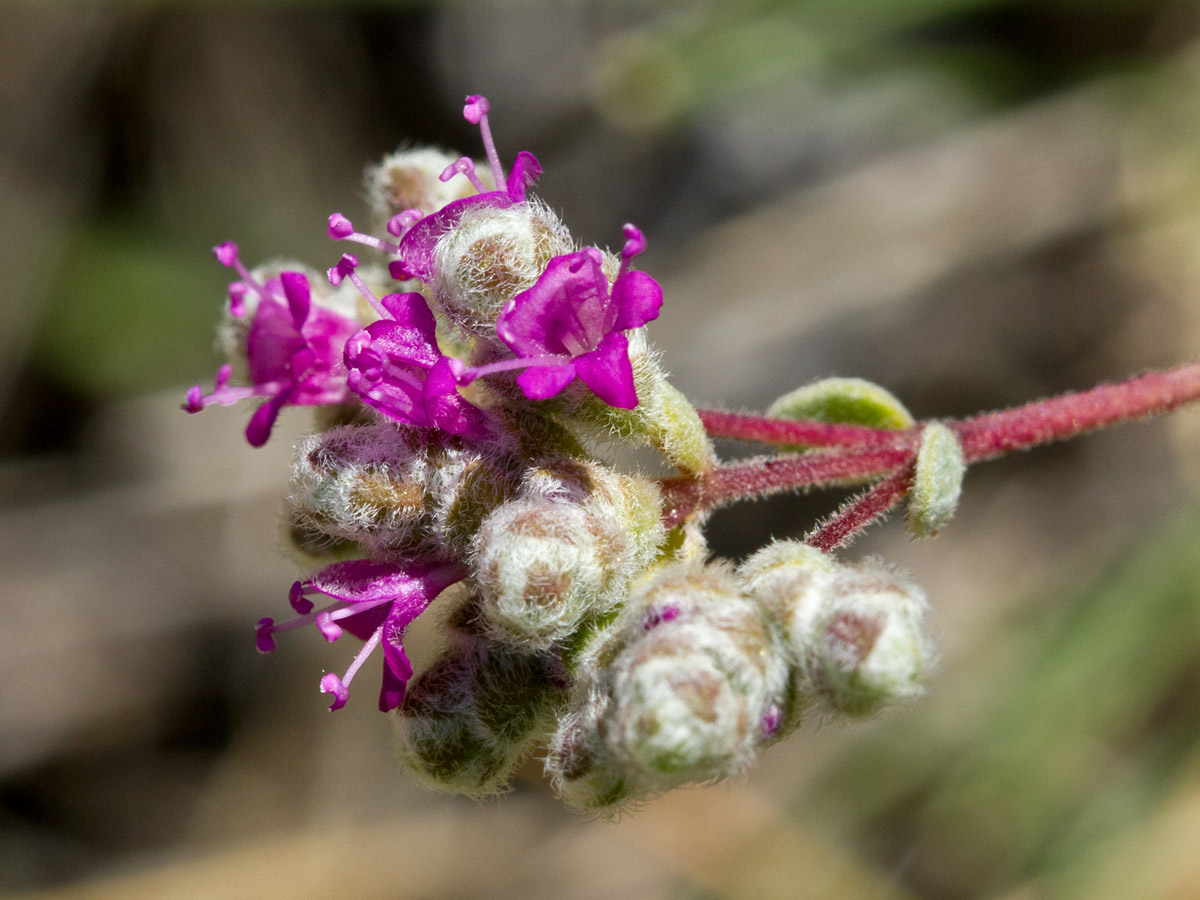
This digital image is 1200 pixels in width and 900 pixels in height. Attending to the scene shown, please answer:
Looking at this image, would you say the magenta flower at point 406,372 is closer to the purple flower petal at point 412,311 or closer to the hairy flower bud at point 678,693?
the purple flower petal at point 412,311

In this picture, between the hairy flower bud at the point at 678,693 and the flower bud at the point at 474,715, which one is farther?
the flower bud at the point at 474,715

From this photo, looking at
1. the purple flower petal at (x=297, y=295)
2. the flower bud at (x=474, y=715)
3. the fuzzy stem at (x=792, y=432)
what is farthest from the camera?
the fuzzy stem at (x=792, y=432)

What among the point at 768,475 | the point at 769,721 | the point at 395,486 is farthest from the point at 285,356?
the point at 769,721

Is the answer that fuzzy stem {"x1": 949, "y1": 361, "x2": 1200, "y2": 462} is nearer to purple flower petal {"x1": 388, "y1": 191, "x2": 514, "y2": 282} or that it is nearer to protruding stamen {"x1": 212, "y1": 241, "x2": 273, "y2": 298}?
purple flower petal {"x1": 388, "y1": 191, "x2": 514, "y2": 282}

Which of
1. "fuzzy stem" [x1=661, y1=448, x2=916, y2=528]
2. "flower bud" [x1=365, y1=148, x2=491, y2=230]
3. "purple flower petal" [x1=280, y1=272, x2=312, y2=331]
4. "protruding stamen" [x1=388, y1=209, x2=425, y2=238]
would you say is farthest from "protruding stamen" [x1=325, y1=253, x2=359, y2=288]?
"fuzzy stem" [x1=661, y1=448, x2=916, y2=528]

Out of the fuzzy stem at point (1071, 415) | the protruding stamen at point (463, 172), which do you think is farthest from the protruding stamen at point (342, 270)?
the fuzzy stem at point (1071, 415)

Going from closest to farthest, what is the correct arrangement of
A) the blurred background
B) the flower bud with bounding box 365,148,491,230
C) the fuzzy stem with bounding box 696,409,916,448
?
the fuzzy stem with bounding box 696,409,916,448
the flower bud with bounding box 365,148,491,230
the blurred background
